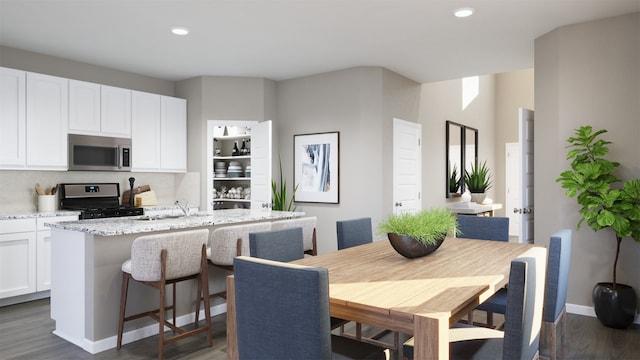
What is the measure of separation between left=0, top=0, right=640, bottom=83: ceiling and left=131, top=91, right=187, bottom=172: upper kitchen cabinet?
0.43 meters

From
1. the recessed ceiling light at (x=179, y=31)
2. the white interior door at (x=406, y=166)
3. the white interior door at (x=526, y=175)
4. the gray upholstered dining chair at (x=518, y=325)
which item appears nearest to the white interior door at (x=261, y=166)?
the recessed ceiling light at (x=179, y=31)

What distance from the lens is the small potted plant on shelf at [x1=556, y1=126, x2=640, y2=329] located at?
3.35 m

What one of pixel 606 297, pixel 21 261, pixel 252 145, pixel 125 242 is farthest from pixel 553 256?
pixel 21 261

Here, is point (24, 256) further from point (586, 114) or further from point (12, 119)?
point (586, 114)

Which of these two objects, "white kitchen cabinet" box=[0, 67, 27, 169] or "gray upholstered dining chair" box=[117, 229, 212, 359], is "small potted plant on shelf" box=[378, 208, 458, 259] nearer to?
"gray upholstered dining chair" box=[117, 229, 212, 359]

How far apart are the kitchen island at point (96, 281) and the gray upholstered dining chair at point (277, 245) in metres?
1.00

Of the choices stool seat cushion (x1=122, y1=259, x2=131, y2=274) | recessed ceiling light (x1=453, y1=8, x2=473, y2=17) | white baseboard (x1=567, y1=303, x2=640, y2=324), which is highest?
recessed ceiling light (x1=453, y1=8, x2=473, y2=17)

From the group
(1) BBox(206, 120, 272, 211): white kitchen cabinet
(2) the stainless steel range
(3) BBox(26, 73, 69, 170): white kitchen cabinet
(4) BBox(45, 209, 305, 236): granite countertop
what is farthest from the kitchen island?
(1) BBox(206, 120, 272, 211): white kitchen cabinet

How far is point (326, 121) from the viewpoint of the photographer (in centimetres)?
554

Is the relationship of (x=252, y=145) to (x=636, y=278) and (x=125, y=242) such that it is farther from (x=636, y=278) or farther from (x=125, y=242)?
(x=636, y=278)

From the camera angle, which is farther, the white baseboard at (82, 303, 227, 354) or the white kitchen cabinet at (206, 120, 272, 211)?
the white kitchen cabinet at (206, 120, 272, 211)

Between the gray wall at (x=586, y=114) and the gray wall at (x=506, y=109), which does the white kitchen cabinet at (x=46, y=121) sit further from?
the gray wall at (x=506, y=109)

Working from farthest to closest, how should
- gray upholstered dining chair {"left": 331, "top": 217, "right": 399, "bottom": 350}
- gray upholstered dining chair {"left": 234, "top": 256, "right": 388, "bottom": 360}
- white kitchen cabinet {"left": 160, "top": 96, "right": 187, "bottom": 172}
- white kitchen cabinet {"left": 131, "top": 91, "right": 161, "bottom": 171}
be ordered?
1. white kitchen cabinet {"left": 160, "top": 96, "right": 187, "bottom": 172}
2. white kitchen cabinet {"left": 131, "top": 91, "right": 161, "bottom": 171}
3. gray upholstered dining chair {"left": 331, "top": 217, "right": 399, "bottom": 350}
4. gray upholstered dining chair {"left": 234, "top": 256, "right": 388, "bottom": 360}

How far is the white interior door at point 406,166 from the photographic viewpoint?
554cm
